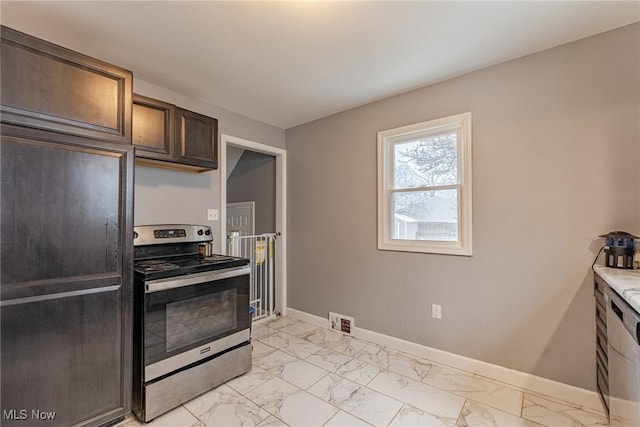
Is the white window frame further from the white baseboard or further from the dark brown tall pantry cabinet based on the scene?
the dark brown tall pantry cabinet

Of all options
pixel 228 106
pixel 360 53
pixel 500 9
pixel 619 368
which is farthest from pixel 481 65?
pixel 228 106

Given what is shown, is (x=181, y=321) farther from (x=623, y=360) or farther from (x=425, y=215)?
(x=623, y=360)

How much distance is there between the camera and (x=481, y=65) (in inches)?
85.3

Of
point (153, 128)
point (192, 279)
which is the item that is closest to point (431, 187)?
point (192, 279)

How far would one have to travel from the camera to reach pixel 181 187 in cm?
263

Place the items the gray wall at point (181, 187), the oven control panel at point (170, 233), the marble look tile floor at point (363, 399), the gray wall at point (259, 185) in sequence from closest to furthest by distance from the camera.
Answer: the marble look tile floor at point (363, 399), the oven control panel at point (170, 233), the gray wall at point (181, 187), the gray wall at point (259, 185)

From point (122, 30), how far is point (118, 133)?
66 centimetres

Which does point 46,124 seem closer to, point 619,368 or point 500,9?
point 500,9

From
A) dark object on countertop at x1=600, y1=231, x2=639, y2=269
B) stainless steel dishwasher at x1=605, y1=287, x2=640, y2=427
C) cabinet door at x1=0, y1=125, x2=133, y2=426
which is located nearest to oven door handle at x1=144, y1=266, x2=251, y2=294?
cabinet door at x1=0, y1=125, x2=133, y2=426

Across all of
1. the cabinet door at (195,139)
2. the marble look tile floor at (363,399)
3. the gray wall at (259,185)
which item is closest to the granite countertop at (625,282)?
the marble look tile floor at (363,399)

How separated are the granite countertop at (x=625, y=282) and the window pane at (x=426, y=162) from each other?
1.10 metres

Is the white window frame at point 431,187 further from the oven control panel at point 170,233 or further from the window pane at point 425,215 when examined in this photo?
the oven control panel at point 170,233

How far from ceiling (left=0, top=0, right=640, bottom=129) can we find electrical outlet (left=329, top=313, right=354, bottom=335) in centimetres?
231

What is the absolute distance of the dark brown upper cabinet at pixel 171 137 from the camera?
2.12m
